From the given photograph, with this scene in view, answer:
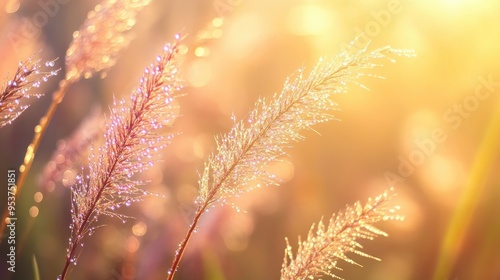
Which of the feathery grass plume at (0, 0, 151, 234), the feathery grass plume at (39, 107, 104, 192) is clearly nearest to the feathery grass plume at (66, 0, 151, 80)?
the feathery grass plume at (0, 0, 151, 234)

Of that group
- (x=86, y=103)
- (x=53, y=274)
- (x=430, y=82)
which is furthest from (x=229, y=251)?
(x=430, y=82)

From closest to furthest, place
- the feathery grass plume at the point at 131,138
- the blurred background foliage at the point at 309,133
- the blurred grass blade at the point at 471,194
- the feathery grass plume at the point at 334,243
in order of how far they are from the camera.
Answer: the feathery grass plume at the point at 131,138 < the feathery grass plume at the point at 334,243 < the blurred background foliage at the point at 309,133 < the blurred grass blade at the point at 471,194

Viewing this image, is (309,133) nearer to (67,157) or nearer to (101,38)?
(67,157)

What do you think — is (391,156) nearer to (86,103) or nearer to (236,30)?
(236,30)

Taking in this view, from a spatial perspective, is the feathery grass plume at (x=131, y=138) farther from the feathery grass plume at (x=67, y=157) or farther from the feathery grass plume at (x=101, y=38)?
the feathery grass plume at (x=67, y=157)

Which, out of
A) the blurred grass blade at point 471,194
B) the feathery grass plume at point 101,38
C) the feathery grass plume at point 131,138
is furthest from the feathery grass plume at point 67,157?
the blurred grass blade at point 471,194

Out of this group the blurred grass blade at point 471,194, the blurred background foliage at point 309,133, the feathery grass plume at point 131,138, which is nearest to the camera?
the feathery grass plume at point 131,138

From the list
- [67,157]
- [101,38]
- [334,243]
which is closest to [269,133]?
[334,243]
